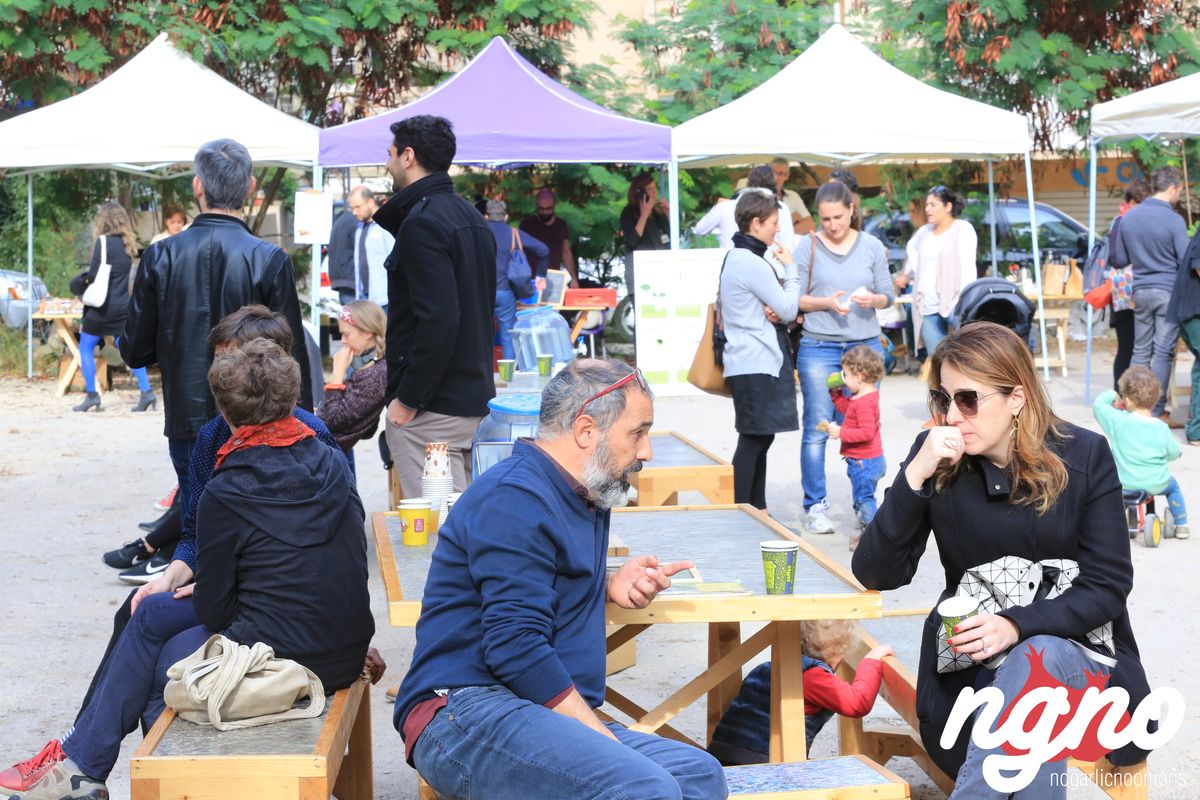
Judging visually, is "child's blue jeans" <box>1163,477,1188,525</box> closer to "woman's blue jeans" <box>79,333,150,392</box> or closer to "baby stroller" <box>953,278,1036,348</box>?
"baby stroller" <box>953,278,1036,348</box>

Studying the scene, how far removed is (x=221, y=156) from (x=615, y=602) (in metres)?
2.88

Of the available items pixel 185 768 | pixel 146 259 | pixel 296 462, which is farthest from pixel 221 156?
pixel 185 768

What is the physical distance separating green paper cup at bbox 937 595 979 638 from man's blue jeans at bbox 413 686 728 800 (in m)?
0.61

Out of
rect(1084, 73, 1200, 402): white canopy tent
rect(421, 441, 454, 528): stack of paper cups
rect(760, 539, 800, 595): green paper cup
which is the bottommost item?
rect(760, 539, 800, 595): green paper cup

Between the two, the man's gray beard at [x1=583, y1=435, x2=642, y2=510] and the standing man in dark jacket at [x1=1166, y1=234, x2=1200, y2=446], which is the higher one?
the standing man in dark jacket at [x1=1166, y1=234, x2=1200, y2=446]

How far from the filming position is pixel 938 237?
11.2 m

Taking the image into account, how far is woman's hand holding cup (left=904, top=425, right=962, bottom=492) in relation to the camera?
332 cm

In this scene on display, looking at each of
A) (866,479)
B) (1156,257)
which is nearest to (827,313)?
(866,479)

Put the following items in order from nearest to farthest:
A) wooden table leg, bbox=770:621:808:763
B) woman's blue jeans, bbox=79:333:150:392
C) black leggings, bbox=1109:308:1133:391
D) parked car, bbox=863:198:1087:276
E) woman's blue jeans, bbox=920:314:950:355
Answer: wooden table leg, bbox=770:621:808:763 < woman's blue jeans, bbox=920:314:950:355 < black leggings, bbox=1109:308:1133:391 < woman's blue jeans, bbox=79:333:150:392 < parked car, bbox=863:198:1087:276

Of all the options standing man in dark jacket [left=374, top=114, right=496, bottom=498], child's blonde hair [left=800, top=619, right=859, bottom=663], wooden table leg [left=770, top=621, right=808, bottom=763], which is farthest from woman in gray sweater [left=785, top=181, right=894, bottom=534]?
wooden table leg [left=770, top=621, right=808, bottom=763]

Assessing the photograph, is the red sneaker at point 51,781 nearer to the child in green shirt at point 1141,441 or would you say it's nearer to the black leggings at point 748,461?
the black leggings at point 748,461

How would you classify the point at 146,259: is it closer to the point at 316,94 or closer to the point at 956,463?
the point at 956,463

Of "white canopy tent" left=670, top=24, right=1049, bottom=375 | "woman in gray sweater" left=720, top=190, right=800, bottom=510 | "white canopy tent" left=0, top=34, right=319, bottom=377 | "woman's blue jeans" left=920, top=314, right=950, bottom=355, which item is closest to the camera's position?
"woman in gray sweater" left=720, top=190, right=800, bottom=510

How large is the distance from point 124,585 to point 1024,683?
4.81 metres
